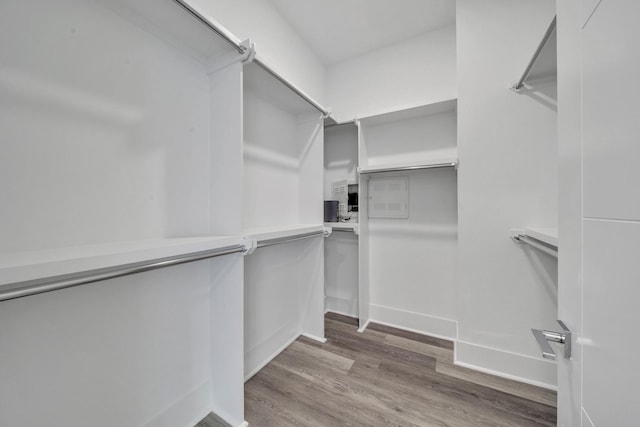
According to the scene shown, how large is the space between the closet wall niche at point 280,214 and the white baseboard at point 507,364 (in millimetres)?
1106

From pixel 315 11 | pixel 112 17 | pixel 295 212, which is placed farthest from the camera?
pixel 295 212

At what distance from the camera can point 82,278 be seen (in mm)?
664

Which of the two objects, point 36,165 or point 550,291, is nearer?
point 36,165

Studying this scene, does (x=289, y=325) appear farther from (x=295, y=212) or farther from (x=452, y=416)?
(x=452, y=416)

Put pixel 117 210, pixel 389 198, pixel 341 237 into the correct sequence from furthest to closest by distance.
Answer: pixel 341 237, pixel 389 198, pixel 117 210

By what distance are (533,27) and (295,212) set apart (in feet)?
6.88

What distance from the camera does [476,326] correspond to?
165 cm

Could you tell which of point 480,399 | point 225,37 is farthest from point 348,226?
point 225,37

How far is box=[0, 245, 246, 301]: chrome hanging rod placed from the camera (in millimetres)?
563

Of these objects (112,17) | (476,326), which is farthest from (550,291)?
(112,17)

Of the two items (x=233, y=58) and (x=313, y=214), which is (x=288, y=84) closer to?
(x=233, y=58)

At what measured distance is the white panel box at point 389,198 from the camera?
218 cm

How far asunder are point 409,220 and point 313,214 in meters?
0.94

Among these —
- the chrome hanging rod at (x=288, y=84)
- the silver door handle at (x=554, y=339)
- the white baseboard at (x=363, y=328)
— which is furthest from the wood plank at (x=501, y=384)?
the chrome hanging rod at (x=288, y=84)
